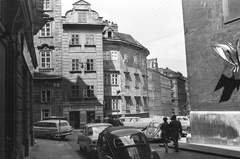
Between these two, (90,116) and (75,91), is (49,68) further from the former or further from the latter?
(90,116)

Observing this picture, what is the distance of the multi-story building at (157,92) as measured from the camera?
49844 millimetres

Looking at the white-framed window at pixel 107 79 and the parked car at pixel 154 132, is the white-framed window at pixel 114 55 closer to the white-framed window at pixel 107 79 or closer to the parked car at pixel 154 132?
the white-framed window at pixel 107 79

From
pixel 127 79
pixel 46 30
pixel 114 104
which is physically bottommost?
pixel 114 104

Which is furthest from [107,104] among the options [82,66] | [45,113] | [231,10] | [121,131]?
[121,131]

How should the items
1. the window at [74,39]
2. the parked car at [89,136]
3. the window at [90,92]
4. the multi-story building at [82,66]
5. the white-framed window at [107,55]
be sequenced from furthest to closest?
1. the white-framed window at [107,55]
2. the window at [74,39]
3. the window at [90,92]
4. the multi-story building at [82,66]
5. the parked car at [89,136]

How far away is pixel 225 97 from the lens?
13984 millimetres

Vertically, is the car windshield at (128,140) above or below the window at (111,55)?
below

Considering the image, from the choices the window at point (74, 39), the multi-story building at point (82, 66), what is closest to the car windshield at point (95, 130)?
the multi-story building at point (82, 66)

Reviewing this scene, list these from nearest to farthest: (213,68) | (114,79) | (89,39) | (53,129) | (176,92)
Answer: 1. (213,68)
2. (53,129)
3. (89,39)
4. (114,79)
5. (176,92)

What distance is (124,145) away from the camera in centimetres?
802

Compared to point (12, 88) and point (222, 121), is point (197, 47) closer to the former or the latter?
point (222, 121)

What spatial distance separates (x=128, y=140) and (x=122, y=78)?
2836 centimetres

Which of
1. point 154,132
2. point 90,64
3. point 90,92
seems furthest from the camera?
point 90,64

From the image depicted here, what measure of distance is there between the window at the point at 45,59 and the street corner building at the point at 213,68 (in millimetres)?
20236
